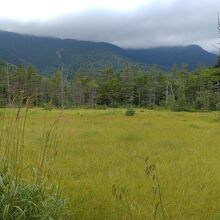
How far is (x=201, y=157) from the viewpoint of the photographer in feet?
30.3

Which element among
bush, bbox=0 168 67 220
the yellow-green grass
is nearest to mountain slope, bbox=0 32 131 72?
the yellow-green grass

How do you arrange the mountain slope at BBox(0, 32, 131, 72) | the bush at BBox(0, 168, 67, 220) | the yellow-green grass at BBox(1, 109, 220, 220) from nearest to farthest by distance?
1. the bush at BBox(0, 168, 67, 220)
2. the yellow-green grass at BBox(1, 109, 220, 220)
3. the mountain slope at BBox(0, 32, 131, 72)

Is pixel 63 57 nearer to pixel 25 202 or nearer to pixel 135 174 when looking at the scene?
pixel 25 202

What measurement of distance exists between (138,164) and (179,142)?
3954mm

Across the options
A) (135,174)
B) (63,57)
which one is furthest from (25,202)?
(135,174)

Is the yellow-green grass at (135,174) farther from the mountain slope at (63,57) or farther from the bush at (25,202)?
the mountain slope at (63,57)

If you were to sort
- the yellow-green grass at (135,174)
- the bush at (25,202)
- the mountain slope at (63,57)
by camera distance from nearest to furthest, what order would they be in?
the bush at (25,202)
the yellow-green grass at (135,174)
the mountain slope at (63,57)

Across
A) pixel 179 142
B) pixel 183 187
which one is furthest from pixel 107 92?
pixel 183 187

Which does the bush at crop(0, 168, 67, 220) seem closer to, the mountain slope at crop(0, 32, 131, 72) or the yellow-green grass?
the yellow-green grass

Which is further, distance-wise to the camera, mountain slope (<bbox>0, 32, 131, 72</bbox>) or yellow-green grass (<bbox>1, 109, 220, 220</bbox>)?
mountain slope (<bbox>0, 32, 131, 72</bbox>)

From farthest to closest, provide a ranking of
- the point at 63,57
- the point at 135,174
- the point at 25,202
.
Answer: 1. the point at 135,174
2. the point at 63,57
3. the point at 25,202

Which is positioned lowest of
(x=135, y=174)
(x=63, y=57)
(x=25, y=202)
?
(x=135, y=174)

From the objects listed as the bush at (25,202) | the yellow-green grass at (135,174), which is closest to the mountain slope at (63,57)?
the yellow-green grass at (135,174)

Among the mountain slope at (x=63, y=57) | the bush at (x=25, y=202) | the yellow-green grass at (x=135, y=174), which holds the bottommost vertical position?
the yellow-green grass at (x=135, y=174)
